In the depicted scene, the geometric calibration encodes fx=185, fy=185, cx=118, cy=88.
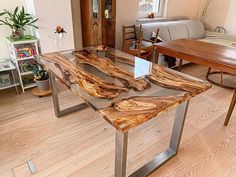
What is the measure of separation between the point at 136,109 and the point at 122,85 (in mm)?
309

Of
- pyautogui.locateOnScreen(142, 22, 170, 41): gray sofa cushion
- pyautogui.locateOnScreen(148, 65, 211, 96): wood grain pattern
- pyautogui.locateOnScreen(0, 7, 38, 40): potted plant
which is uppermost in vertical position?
pyautogui.locateOnScreen(0, 7, 38, 40): potted plant

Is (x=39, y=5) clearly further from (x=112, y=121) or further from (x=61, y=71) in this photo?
(x=112, y=121)

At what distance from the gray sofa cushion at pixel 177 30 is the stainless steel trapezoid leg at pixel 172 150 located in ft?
8.17

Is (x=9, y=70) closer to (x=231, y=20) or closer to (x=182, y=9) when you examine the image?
(x=182, y=9)

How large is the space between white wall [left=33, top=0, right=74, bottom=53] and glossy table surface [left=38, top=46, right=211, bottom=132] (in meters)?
Result: 0.86

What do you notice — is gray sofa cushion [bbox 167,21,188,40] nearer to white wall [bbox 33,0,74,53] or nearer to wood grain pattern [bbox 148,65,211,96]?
white wall [bbox 33,0,74,53]

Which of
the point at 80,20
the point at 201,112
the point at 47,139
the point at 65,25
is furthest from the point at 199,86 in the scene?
the point at 80,20

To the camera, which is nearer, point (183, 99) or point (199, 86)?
point (183, 99)

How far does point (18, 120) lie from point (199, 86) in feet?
6.13

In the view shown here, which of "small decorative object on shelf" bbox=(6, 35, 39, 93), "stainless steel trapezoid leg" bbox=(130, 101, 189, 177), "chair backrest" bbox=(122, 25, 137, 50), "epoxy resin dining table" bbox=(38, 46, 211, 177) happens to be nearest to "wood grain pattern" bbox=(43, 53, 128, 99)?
"epoxy resin dining table" bbox=(38, 46, 211, 177)

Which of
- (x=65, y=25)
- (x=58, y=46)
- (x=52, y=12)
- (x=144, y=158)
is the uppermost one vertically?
(x=52, y=12)

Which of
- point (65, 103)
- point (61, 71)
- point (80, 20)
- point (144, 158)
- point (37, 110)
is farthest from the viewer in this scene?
point (80, 20)

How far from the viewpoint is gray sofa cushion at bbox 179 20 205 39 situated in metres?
4.08

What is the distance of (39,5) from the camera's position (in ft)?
7.60
